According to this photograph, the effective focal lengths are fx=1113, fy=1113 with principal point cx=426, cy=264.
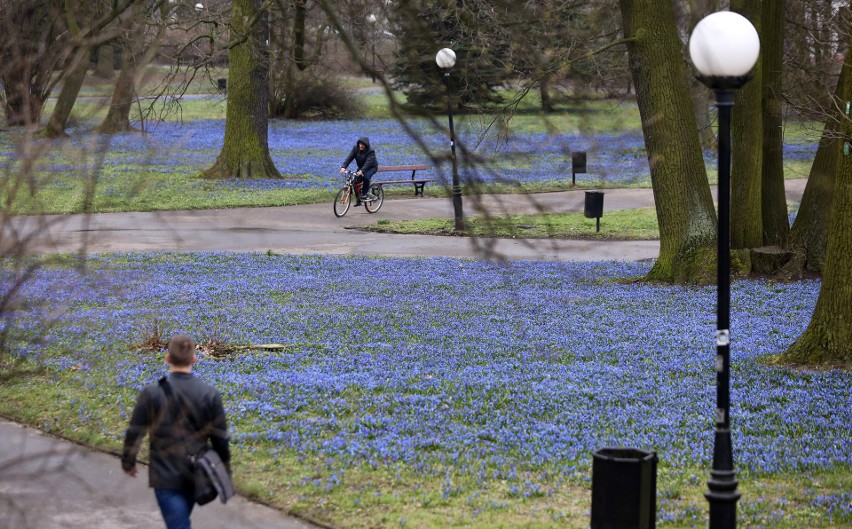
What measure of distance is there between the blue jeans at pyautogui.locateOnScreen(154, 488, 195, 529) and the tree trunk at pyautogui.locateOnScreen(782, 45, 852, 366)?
25.3ft

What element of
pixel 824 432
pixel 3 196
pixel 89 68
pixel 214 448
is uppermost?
pixel 89 68

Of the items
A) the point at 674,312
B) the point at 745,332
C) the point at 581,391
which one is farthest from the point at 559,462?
the point at 674,312

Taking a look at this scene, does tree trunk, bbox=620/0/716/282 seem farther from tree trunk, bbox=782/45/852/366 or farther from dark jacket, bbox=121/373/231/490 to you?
dark jacket, bbox=121/373/231/490

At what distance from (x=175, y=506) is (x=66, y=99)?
7.84ft

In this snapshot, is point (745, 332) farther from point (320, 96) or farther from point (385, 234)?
point (320, 96)

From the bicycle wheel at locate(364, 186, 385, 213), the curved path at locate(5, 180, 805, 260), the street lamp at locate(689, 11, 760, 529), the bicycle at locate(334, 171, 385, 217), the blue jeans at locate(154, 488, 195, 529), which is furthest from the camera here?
the bicycle wheel at locate(364, 186, 385, 213)

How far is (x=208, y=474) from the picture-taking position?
225 inches

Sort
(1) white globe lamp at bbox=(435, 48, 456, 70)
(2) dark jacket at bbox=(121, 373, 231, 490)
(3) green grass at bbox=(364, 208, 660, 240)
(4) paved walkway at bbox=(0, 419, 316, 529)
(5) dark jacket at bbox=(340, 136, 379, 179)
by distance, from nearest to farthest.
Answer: (1) white globe lamp at bbox=(435, 48, 456, 70), (2) dark jacket at bbox=(121, 373, 231, 490), (4) paved walkway at bbox=(0, 419, 316, 529), (3) green grass at bbox=(364, 208, 660, 240), (5) dark jacket at bbox=(340, 136, 379, 179)

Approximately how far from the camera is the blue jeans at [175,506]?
5.84 m

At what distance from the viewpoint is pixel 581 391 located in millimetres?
10344

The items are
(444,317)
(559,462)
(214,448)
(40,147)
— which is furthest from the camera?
(444,317)

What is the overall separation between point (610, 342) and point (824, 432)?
4.08 meters

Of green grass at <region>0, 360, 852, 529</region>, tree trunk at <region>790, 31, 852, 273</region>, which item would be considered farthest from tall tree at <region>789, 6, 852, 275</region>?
green grass at <region>0, 360, 852, 529</region>

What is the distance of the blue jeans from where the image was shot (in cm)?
584
